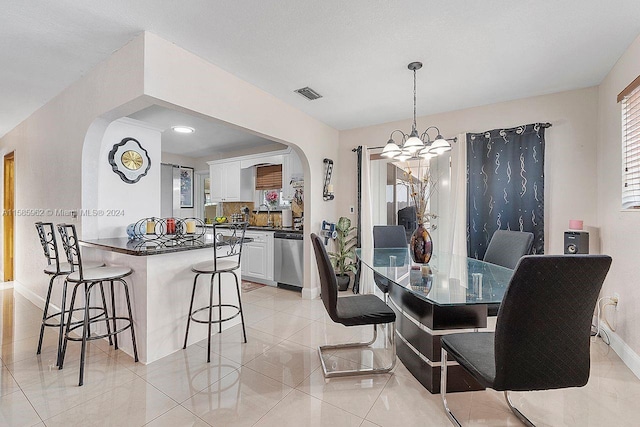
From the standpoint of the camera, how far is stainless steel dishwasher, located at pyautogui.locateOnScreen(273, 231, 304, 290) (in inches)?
169

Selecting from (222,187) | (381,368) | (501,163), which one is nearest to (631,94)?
(501,163)

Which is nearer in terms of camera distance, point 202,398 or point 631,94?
point 202,398

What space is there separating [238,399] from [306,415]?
455 mm

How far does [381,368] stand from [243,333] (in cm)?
128

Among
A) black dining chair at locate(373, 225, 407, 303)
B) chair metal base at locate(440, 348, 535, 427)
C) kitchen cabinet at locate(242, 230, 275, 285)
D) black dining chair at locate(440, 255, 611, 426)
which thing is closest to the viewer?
black dining chair at locate(440, 255, 611, 426)

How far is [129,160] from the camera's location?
323 centimetres

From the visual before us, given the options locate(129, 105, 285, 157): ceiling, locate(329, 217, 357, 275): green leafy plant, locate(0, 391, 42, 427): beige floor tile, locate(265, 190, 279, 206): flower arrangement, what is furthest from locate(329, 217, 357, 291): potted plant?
locate(0, 391, 42, 427): beige floor tile

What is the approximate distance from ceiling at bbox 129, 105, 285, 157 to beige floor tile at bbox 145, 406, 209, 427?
2479 mm

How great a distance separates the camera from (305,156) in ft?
12.8

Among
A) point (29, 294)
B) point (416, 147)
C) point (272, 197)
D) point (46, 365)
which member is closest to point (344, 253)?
point (272, 197)

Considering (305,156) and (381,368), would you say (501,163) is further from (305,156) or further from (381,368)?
(381,368)

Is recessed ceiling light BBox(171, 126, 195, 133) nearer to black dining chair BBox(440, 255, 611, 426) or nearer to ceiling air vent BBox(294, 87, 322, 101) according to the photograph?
ceiling air vent BBox(294, 87, 322, 101)

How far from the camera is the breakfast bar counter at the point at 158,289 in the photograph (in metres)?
2.28

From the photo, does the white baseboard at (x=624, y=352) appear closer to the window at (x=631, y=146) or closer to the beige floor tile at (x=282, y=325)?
the window at (x=631, y=146)
